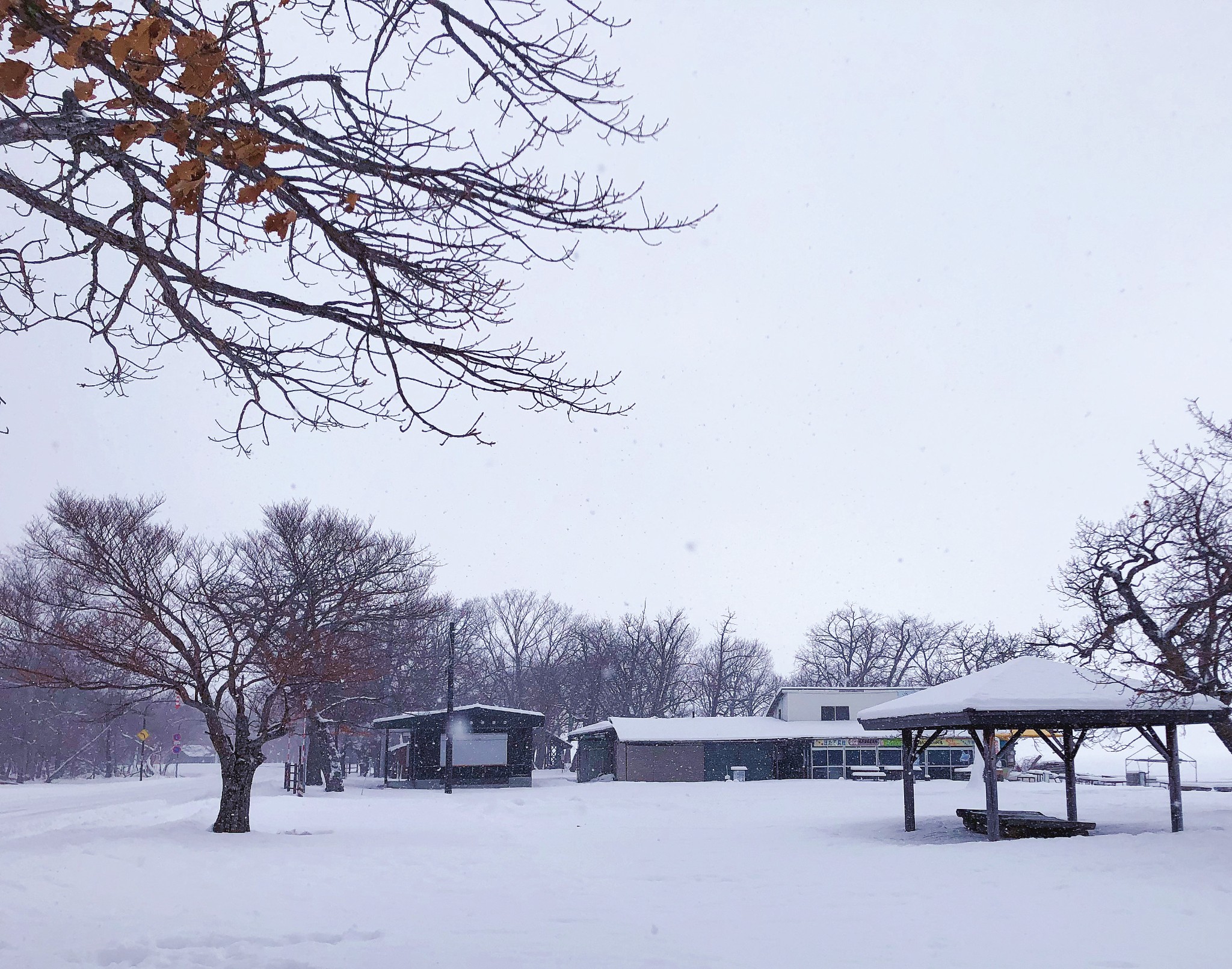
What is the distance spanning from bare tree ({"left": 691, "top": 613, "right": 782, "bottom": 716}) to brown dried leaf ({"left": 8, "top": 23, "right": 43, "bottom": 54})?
2737 inches

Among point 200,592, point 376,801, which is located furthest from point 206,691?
point 376,801

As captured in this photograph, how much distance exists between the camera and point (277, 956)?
769 centimetres

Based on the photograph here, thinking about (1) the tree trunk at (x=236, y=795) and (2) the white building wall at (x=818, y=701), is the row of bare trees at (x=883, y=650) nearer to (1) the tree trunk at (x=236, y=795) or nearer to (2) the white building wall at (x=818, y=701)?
(2) the white building wall at (x=818, y=701)

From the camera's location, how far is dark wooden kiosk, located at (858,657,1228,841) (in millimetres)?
16141

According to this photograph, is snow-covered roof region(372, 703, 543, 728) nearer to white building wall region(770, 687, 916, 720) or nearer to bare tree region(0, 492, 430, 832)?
white building wall region(770, 687, 916, 720)

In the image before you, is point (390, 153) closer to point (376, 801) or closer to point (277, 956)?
point (277, 956)

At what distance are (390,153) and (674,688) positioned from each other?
70.6m

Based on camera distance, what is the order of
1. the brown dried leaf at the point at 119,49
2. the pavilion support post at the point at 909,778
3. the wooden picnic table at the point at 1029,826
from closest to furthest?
the brown dried leaf at the point at 119,49 → the wooden picnic table at the point at 1029,826 → the pavilion support post at the point at 909,778

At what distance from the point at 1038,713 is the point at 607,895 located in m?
8.62

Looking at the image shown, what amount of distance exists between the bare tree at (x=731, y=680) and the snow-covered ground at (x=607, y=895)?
51.8 m

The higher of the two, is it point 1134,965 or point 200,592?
point 200,592

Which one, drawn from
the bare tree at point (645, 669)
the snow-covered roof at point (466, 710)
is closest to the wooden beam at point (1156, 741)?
the snow-covered roof at point (466, 710)

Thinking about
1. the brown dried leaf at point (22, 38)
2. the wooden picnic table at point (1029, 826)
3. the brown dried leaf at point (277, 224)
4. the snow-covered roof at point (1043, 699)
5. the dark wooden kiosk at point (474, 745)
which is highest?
the brown dried leaf at point (22, 38)

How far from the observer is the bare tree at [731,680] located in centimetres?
7456
